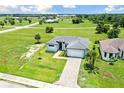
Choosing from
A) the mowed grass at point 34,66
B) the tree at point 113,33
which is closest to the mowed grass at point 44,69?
the mowed grass at point 34,66

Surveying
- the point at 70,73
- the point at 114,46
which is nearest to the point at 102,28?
the point at 114,46

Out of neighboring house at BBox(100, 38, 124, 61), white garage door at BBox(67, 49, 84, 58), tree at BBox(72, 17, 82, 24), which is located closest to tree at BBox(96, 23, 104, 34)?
tree at BBox(72, 17, 82, 24)

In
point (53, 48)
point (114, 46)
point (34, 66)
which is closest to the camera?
point (34, 66)

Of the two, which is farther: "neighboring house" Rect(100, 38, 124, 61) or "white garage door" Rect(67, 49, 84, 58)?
"white garage door" Rect(67, 49, 84, 58)

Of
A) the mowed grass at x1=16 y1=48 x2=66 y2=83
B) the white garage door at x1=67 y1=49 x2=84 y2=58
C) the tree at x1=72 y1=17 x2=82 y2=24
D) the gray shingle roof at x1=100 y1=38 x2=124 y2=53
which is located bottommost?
the mowed grass at x1=16 y1=48 x2=66 y2=83

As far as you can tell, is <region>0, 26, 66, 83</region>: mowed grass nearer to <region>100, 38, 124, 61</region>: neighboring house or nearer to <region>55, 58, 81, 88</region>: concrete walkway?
<region>55, 58, 81, 88</region>: concrete walkway

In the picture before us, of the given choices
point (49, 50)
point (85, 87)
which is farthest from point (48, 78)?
point (49, 50)

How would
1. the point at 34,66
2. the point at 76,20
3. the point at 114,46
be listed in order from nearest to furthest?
1. the point at 34,66
2. the point at 114,46
3. the point at 76,20

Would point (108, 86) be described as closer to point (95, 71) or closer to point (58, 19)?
point (95, 71)

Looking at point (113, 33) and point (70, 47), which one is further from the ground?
point (113, 33)

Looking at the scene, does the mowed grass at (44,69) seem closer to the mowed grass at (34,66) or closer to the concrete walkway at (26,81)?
the mowed grass at (34,66)

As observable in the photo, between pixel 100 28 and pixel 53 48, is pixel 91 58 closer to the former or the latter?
pixel 53 48
